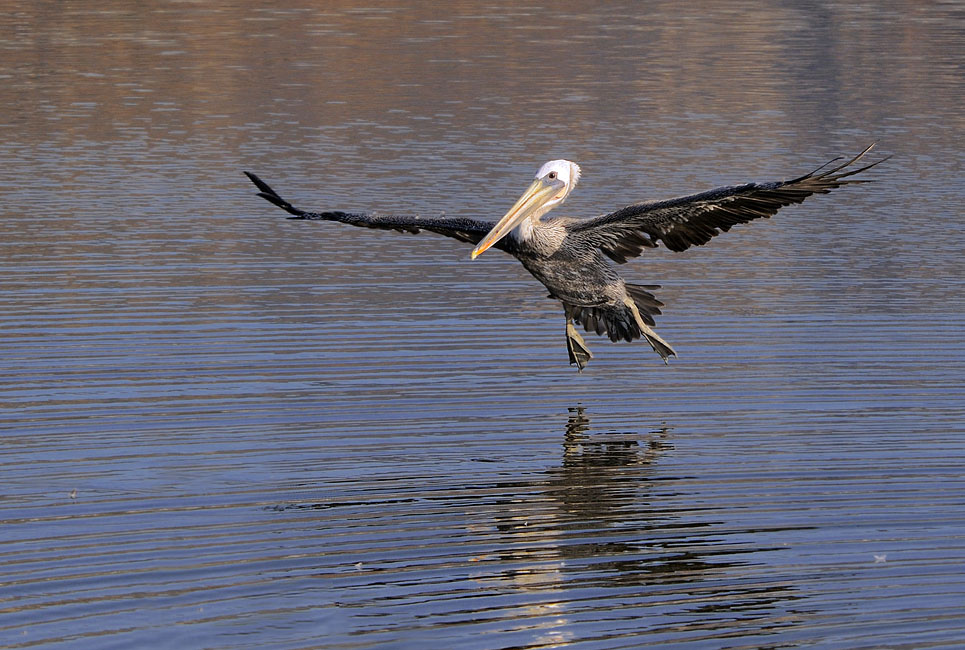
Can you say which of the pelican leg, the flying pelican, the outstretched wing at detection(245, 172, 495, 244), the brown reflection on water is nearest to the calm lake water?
the brown reflection on water

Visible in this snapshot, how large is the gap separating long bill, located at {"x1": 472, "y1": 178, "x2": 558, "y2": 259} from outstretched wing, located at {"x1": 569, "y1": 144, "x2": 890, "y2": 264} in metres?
0.29

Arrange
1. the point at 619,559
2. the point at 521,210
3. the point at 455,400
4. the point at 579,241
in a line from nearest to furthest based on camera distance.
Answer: the point at 619,559 < the point at 455,400 < the point at 521,210 < the point at 579,241

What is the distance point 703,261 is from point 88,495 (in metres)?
8.02

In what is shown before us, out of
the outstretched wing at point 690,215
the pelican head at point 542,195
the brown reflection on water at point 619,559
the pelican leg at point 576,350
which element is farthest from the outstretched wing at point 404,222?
the brown reflection on water at point 619,559

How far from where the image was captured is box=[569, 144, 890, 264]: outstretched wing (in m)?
10.4

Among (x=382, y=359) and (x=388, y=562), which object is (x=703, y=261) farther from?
(x=388, y=562)

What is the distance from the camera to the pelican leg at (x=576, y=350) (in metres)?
11.5

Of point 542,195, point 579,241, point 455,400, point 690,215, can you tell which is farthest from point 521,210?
point 455,400

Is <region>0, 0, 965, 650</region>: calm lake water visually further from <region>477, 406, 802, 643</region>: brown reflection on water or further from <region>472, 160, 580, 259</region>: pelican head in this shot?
<region>472, 160, 580, 259</region>: pelican head

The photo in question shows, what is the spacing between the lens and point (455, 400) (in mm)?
11180

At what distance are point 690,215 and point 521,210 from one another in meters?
1.18

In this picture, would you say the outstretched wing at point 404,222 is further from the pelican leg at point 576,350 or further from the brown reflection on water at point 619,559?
the brown reflection on water at point 619,559

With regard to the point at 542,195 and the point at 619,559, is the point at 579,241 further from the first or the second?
the point at 619,559

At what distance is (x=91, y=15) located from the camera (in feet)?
134
